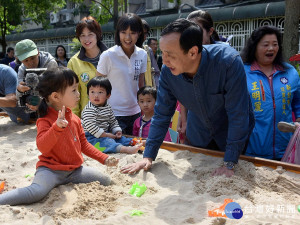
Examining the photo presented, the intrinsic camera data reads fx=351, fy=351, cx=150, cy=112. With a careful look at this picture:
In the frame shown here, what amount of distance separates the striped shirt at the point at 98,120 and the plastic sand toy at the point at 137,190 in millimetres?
1259

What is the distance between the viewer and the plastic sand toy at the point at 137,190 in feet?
8.96

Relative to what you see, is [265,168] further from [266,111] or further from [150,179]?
[150,179]

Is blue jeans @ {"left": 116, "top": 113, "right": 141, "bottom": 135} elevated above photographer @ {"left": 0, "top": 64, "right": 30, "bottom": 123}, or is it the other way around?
photographer @ {"left": 0, "top": 64, "right": 30, "bottom": 123}

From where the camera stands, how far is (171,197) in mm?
2617

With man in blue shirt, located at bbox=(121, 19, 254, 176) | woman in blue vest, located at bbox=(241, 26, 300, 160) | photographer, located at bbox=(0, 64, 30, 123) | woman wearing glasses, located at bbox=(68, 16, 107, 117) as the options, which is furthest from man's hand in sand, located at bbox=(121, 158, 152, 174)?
photographer, located at bbox=(0, 64, 30, 123)

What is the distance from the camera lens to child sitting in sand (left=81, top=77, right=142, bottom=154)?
3895 mm

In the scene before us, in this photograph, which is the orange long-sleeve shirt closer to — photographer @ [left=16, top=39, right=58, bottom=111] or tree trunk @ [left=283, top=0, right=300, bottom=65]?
photographer @ [left=16, top=39, right=58, bottom=111]

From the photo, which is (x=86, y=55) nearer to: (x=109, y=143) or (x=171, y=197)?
(x=109, y=143)

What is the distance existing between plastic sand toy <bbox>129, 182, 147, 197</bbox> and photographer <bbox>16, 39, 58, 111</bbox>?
91.0 inches

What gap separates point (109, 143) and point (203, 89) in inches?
60.1

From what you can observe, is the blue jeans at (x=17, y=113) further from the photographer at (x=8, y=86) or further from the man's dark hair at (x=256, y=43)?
the man's dark hair at (x=256, y=43)

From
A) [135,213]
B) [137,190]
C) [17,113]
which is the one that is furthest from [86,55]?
[135,213]

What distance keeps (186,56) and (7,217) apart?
1643mm

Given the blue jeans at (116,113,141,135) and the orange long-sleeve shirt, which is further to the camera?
the blue jeans at (116,113,141,135)
